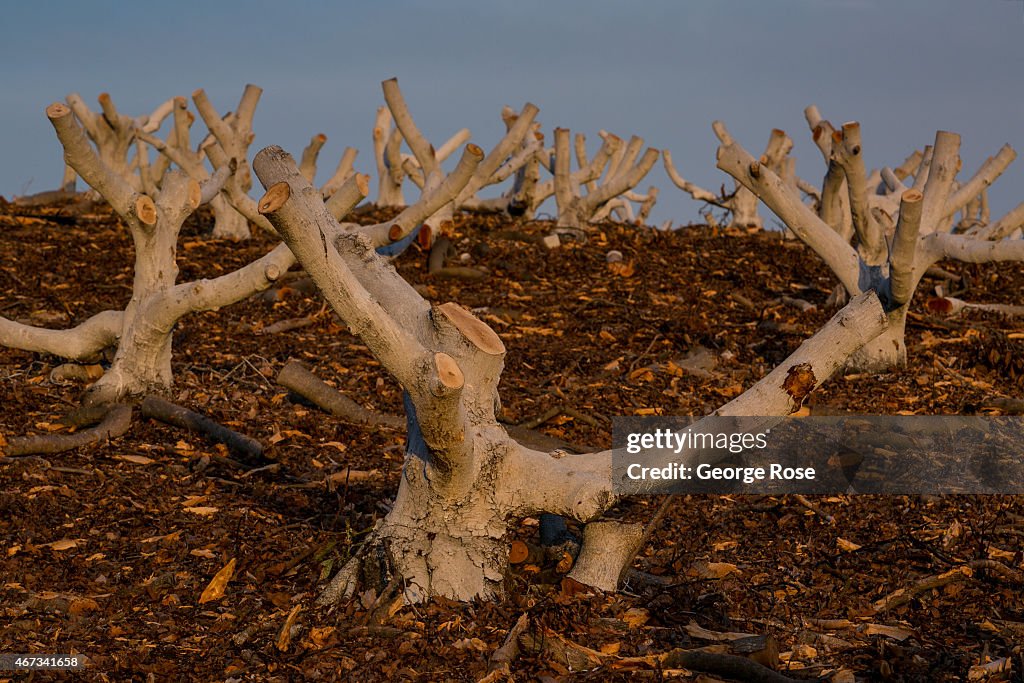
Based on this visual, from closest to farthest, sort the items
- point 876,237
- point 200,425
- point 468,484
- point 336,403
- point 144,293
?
1. point 468,484
2. point 200,425
3. point 144,293
4. point 336,403
5. point 876,237

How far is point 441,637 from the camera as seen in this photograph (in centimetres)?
441

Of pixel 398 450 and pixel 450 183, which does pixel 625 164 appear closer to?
pixel 450 183

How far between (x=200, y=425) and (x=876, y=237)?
20.0ft

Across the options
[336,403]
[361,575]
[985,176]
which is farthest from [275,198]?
[985,176]

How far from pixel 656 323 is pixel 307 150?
24.6ft

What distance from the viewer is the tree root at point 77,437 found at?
6.61 m

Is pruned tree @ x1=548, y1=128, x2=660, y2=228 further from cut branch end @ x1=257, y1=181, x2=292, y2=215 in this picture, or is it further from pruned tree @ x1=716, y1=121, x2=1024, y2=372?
cut branch end @ x1=257, y1=181, x2=292, y2=215

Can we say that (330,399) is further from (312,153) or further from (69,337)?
(312,153)

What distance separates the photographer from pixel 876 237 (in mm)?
9586

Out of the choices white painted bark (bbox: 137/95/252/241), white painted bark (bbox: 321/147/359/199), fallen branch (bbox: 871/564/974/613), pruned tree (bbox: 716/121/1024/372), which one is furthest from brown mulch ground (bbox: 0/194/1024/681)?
white painted bark (bbox: 321/147/359/199)

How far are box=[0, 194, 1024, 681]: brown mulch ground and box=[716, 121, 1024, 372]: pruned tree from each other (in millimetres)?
489

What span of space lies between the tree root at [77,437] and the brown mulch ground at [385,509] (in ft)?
0.27

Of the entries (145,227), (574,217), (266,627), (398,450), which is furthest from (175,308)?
(574,217)

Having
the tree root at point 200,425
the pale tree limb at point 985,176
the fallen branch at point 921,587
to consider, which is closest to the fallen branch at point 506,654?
the fallen branch at point 921,587
